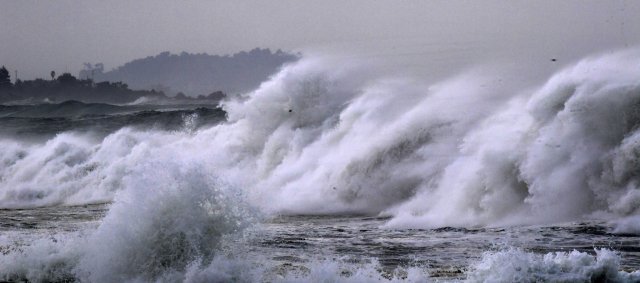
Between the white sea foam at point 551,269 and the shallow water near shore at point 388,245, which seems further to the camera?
the shallow water near shore at point 388,245

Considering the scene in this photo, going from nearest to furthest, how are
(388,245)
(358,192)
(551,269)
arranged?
1. (551,269)
2. (388,245)
3. (358,192)

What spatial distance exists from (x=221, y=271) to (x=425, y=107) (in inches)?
540

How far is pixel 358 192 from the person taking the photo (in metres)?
18.9

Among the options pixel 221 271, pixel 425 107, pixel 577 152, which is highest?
pixel 425 107

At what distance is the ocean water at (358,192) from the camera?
8953 millimetres

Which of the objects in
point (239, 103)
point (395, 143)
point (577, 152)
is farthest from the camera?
point (239, 103)

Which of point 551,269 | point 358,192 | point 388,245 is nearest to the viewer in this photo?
point 551,269

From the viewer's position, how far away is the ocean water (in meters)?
8.95

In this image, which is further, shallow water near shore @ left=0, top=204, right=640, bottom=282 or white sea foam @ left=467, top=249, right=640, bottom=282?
shallow water near shore @ left=0, top=204, right=640, bottom=282

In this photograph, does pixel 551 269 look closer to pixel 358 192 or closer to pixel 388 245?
pixel 388 245

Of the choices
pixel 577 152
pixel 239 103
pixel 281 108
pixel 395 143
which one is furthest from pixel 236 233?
pixel 239 103

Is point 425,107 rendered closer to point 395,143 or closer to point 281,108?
point 395,143

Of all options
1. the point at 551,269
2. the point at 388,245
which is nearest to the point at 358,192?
the point at 388,245

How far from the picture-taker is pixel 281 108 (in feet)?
83.4
